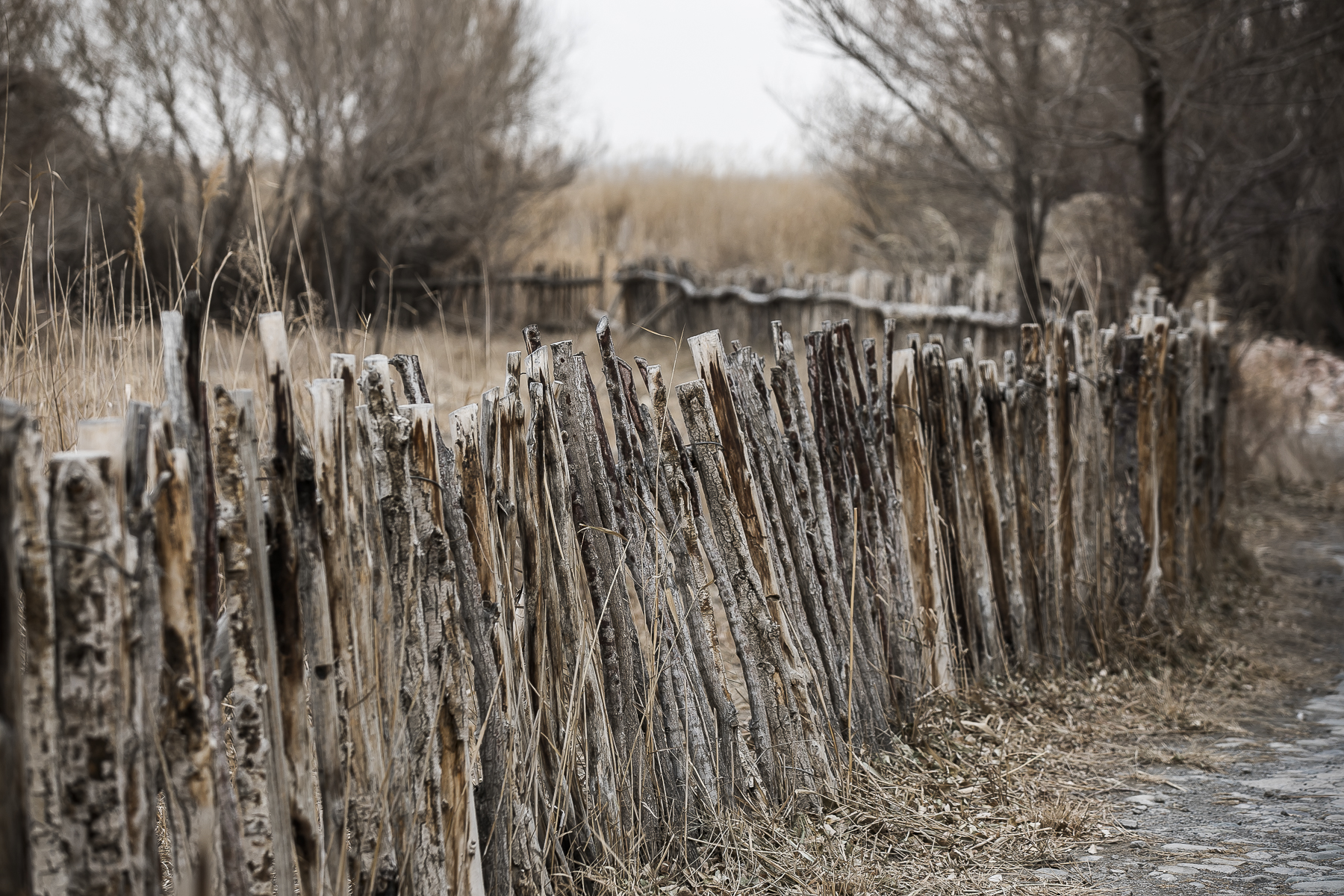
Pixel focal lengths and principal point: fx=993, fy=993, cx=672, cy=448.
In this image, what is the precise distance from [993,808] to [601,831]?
1015mm

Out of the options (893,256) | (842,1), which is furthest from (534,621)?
(893,256)

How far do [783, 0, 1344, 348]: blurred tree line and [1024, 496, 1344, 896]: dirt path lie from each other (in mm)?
1886

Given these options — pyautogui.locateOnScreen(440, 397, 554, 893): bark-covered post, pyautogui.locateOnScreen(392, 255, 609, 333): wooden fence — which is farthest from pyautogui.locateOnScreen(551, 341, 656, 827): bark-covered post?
pyautogui.locateOnScreen(392, 255, 609, 333): wooden fence

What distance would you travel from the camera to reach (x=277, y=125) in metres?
7.36

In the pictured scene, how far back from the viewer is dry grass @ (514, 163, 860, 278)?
14508mm

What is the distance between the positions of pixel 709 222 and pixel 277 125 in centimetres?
885

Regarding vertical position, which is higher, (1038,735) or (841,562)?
(841,562)

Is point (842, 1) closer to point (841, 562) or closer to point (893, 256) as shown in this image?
point (841, 562)

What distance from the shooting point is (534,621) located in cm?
196

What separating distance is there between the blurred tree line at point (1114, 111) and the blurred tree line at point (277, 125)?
339cm

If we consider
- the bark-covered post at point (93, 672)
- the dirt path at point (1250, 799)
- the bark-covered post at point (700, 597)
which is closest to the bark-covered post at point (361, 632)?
the bark-covered post at point (93, 672)

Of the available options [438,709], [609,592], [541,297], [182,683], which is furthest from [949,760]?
[541,297]

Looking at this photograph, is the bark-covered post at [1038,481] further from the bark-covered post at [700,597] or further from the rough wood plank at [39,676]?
the rough wood plank at [39,676]

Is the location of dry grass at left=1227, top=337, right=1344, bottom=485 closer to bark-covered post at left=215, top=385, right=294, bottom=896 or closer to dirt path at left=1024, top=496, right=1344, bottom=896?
dirt path at left=1024, top=496, right=1344, bottom=896
